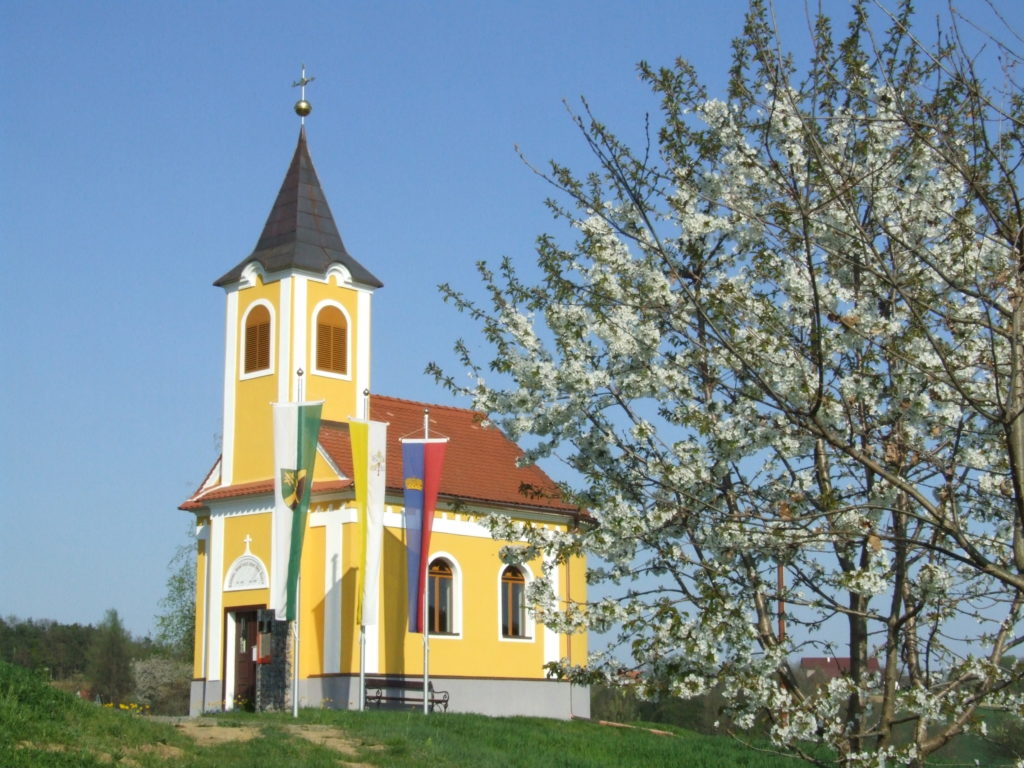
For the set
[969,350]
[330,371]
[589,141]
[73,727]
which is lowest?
[73,727]

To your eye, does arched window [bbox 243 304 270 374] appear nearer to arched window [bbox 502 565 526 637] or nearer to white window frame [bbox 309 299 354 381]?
white window frame [bbox 309 299 354 381]

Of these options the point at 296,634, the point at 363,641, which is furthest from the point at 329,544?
the point at 363,641

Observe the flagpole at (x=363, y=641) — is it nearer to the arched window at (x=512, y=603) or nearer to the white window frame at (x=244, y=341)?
the arched window at (x=512, y=603)

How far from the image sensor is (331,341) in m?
28.2

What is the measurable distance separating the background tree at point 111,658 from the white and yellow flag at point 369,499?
30.7m

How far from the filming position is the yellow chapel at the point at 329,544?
85.5 feet

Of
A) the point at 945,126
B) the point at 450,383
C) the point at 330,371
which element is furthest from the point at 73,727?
the point at 330,371

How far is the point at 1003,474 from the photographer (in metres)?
8.57

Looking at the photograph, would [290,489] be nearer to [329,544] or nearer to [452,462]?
[329,544]

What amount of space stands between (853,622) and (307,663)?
62.5ft

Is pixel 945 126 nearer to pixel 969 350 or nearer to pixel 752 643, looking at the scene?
pixel 969 350

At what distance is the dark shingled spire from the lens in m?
28.1

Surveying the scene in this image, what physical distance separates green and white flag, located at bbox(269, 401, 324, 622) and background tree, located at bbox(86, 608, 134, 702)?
31080 millimetres

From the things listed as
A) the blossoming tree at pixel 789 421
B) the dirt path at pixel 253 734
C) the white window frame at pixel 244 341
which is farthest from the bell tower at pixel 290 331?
the blossoming tree at pixel 789 421
